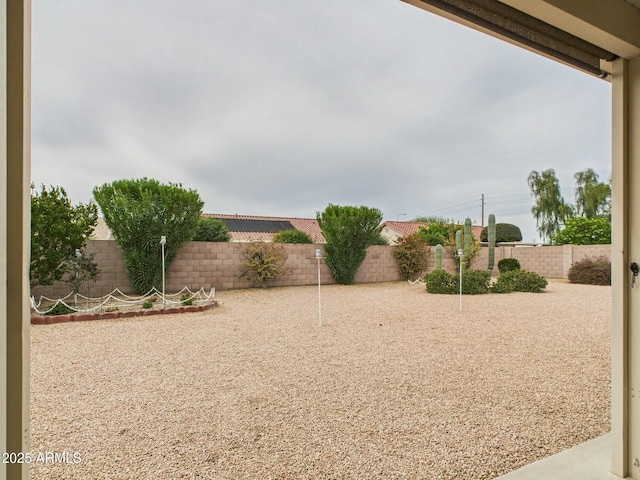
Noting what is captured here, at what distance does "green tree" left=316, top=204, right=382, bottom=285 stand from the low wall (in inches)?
19.7

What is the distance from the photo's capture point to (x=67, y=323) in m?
6.25

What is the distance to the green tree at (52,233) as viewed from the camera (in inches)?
287

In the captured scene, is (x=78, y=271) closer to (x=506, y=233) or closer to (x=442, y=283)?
(x=442, y=283)

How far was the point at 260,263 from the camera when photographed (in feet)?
38.3

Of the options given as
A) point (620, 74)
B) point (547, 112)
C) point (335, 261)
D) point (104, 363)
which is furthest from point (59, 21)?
point (547, 112)

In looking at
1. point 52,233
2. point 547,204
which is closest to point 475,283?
point 52,233

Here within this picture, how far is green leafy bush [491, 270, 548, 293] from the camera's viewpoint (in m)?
10.9

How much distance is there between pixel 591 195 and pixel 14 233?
95.7ft

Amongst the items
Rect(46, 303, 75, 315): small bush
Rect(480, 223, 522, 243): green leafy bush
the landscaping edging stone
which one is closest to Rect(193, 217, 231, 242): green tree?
the landscaping edging stone

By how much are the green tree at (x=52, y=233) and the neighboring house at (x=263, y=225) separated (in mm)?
12953

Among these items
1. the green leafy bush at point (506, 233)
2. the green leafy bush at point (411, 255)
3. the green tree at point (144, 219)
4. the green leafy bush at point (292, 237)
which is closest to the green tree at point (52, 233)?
the green tree at point (144, 219)

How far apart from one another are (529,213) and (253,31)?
26.7m

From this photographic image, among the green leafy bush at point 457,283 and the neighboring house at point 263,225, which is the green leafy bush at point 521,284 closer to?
the green leafy bush at point 457,283

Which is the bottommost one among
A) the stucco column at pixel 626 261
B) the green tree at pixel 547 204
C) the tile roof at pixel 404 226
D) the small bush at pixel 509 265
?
the small bush at pixel 509 265
